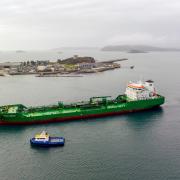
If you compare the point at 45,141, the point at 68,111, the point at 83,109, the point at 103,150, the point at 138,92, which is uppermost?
the point at 138,92

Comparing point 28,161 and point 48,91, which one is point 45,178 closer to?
point 28,161

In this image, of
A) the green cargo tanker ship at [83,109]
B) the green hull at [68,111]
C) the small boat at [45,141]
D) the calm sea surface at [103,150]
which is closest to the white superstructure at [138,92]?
the green cargo tanker ship at [83,109]

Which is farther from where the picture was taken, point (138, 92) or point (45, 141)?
point (138, 92)

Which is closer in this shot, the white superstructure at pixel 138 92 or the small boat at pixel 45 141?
the small boat at pixel 45 141

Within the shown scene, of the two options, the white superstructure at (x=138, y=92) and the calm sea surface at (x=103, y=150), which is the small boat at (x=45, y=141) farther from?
the white superstructure at (x=138, y=92)

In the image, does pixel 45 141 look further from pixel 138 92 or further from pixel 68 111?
pixel 138 92

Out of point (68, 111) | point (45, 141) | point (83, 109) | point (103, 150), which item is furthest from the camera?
point (83, 109)

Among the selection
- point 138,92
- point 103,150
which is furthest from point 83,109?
point 103,150

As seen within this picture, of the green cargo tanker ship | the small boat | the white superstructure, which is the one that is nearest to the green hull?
the green cargo tanker ship

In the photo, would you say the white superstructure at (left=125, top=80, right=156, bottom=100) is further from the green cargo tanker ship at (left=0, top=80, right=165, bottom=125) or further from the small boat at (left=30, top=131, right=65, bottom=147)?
the small boat at (left=30, top=131, right=65, bottom=147)

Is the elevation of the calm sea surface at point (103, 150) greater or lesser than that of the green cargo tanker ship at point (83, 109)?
lesser
